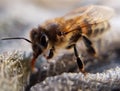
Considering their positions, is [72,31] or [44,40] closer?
[44,40]

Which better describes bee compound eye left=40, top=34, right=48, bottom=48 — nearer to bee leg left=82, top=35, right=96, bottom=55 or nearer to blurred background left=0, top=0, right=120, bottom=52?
blurred background left=0, top=0, right=120, bottom=52

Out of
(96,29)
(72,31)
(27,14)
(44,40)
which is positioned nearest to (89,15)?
(96,29)

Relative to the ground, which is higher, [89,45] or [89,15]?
[89,15]

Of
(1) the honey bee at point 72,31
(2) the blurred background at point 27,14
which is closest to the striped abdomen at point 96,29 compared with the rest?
(1) the honey bee at point 72,31

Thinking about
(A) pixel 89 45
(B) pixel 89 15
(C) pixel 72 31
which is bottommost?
(A) pixel 89 45

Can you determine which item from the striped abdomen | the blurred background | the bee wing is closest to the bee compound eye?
the blurred background

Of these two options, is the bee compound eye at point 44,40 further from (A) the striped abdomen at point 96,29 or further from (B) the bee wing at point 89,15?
(A) the striped abdomen at point 96,29

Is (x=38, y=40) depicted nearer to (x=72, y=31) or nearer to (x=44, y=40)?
(x=44, y=40)
